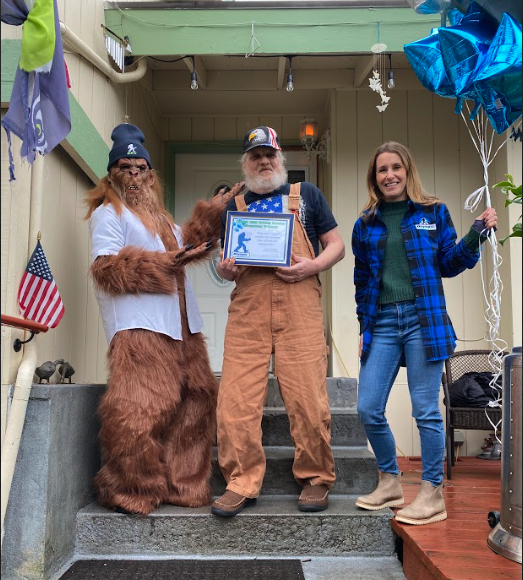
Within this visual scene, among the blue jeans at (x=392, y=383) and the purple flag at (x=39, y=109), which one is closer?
the purple flag at (x=39, y=109)

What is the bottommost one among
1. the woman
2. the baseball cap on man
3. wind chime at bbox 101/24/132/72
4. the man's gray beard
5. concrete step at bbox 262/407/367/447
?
concrete step at bbox 262/407/367/447

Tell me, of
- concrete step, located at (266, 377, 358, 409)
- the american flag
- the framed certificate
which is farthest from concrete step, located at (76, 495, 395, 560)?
concrete step, located at (266, 377, 358, 409)

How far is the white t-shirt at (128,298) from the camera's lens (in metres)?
3.17

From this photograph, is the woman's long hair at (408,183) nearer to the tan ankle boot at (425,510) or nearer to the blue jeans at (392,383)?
the blue jeans at (392,383)

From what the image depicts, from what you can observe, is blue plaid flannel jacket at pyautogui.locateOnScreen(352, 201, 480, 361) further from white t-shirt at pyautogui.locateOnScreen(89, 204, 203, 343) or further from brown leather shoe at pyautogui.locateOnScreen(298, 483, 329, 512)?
white t-shirt at pyautogui.locateOnScreen(89, 204, 203, 343)

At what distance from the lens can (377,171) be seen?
312 centimetres

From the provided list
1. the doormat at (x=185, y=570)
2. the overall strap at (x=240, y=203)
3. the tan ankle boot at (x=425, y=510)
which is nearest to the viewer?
the doormat at (x=185, y=570)

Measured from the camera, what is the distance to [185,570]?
2826 millimetres

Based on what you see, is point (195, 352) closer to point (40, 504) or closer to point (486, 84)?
point (40, 504)

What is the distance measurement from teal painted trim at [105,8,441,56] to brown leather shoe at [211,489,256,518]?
313cm

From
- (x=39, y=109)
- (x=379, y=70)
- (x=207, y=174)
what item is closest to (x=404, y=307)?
(x=39, y=109)

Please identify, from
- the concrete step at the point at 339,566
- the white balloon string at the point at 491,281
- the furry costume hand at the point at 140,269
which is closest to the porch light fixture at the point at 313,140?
the white balloon string at the point at 491,281

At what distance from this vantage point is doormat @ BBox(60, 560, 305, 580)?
8.97 feet

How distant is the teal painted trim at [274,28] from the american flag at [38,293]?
7.75 feet
